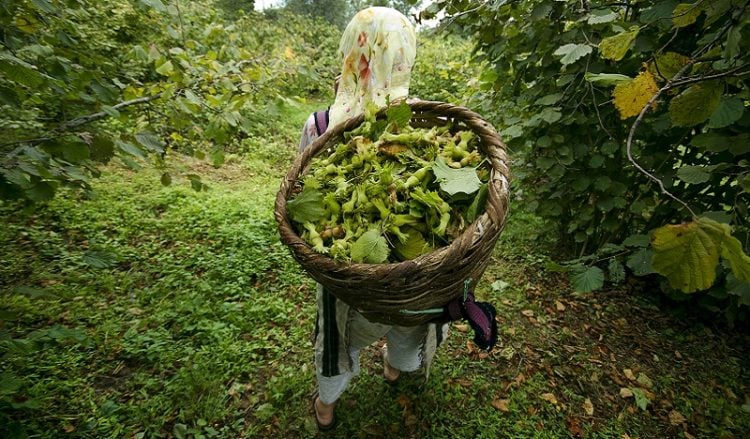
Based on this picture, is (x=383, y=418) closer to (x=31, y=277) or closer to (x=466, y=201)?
(x=466, y=201)

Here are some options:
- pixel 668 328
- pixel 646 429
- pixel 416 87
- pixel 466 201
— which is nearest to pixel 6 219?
pixel 466 201

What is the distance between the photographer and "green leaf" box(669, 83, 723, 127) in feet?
2.95

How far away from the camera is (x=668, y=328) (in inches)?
106

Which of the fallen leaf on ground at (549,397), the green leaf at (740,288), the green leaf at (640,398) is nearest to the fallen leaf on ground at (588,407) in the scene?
the fallen leaf on ground at (549,397)

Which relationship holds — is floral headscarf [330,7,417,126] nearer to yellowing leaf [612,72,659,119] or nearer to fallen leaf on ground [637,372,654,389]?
yellowing leaf [612,72,659,119]

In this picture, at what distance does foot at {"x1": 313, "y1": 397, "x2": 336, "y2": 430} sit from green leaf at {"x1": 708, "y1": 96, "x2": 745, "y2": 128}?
2.05 meters

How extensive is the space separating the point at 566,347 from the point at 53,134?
10.1ft

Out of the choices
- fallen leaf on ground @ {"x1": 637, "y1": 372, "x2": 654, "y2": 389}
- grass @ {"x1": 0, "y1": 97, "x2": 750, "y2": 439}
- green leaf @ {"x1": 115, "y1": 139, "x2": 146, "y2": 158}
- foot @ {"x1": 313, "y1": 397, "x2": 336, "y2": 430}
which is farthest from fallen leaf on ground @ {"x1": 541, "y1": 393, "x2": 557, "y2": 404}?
green leaf @ {"x1": 115, "y1": 139, "x2": 146, "y2": 158}

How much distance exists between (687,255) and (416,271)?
571 millimetres

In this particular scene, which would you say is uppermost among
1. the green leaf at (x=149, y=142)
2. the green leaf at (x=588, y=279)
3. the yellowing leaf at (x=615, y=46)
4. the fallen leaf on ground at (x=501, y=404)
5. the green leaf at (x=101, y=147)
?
the green leaf at (x=101, y=147)

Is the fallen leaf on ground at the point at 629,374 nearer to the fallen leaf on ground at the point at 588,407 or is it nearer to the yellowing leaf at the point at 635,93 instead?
the fallen leaf on ground at the point at 588,407

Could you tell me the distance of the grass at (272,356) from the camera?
2.12 meters

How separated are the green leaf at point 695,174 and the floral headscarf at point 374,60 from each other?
47.0 inches

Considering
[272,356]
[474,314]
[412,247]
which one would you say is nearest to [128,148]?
[412,247]
